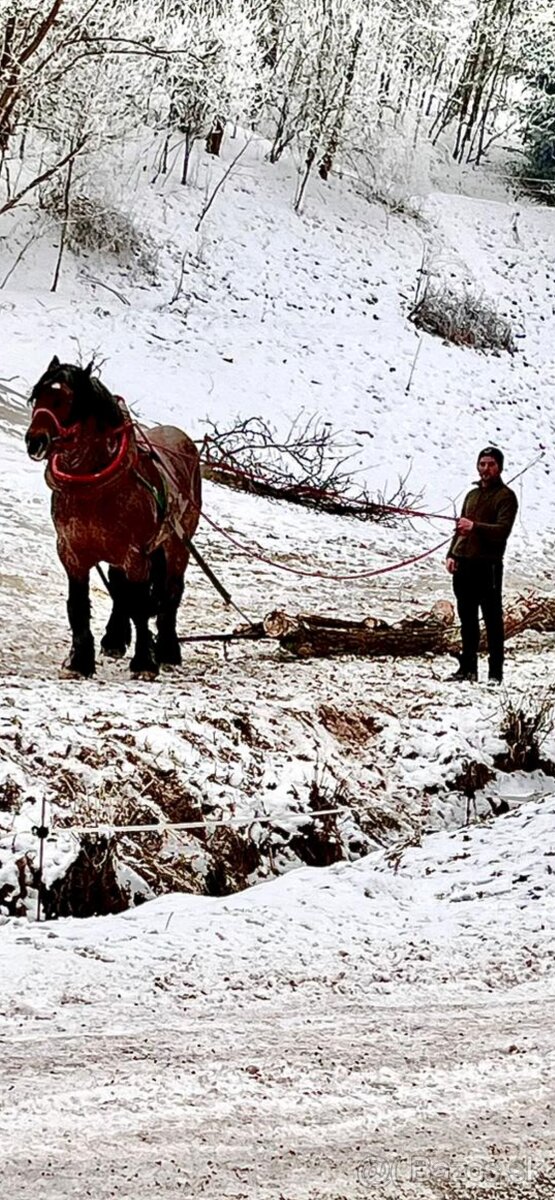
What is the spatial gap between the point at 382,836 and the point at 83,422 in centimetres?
295

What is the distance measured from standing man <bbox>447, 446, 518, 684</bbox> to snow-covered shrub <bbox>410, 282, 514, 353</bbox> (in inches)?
660

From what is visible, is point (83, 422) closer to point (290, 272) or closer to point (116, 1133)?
point (116, 1133)

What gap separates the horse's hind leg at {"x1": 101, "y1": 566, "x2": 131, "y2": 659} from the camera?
7.64 metres

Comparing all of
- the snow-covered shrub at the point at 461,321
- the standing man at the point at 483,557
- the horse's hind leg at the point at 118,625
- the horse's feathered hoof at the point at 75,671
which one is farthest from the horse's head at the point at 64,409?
the snow-covered shrub at the point at 461,321

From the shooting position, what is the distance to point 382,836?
5.80 metres

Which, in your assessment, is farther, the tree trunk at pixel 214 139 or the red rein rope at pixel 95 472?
the tree trunk at pixel 214 139

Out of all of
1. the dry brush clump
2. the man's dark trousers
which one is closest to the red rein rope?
the man's dark trousers

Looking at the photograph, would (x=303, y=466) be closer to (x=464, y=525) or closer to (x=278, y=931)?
(x=464, y=525)

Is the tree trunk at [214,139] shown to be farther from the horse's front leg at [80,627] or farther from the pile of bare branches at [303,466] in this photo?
the horse's front leg at [80,627]

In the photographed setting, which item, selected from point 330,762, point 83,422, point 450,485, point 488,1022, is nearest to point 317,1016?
point 488,1022

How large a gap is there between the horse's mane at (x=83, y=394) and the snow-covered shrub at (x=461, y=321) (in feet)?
60.7

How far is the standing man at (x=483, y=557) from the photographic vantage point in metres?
7.91

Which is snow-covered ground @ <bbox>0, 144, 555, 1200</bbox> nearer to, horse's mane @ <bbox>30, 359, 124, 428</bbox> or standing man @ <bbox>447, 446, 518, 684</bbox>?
standing man @ <bbox>447, 446, 518, 684</bbox>

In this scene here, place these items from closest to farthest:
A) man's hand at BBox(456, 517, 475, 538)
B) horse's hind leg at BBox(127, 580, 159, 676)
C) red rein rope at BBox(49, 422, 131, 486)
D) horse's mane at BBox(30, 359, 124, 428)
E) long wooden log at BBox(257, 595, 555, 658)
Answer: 1. horse's mane at BBox(30, 359, 124, 428)
2. red rein rope at BBox(49, 422, 131, 486)
3. horse's hind leg at BBox(127, 580, 159, 676)
4. man's hand at BBox(456, 517, 475, 538)
5. long wooden log at BBox(257, 595, 555, 658)
